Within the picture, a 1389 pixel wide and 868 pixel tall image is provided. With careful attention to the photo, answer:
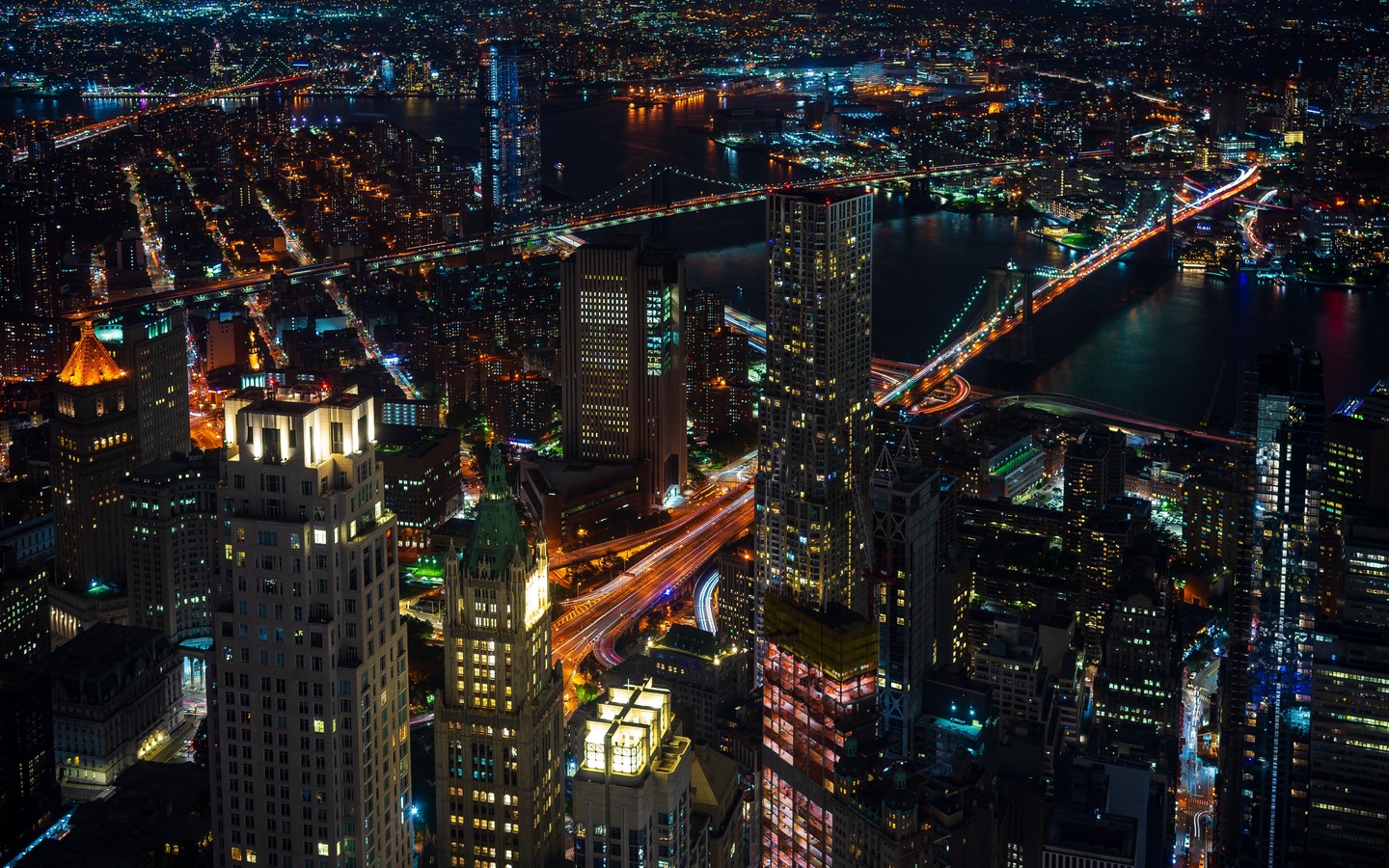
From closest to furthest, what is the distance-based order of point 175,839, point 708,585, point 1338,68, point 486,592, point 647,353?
point 486,592 < point 175,839 < point 708,585 < point 647,353 < point 1338,68

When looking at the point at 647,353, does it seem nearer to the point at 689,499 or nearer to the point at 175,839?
the point at 689,499

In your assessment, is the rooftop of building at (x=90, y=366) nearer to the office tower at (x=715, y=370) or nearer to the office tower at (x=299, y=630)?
the office tower at (x=715, y=370)

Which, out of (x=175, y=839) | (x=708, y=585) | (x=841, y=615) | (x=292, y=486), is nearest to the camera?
(x=292, y=486)

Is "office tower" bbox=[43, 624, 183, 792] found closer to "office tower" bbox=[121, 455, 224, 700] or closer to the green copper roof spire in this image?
"office tower" bbox=[121, 455, 224, 700]

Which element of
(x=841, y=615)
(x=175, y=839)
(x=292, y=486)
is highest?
(x=292, y=486)

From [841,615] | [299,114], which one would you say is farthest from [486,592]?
[299,114]

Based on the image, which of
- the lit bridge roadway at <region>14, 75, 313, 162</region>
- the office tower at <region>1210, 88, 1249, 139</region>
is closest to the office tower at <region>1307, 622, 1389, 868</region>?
the office tower at <region>1210, 88, 1249, 139</region>
